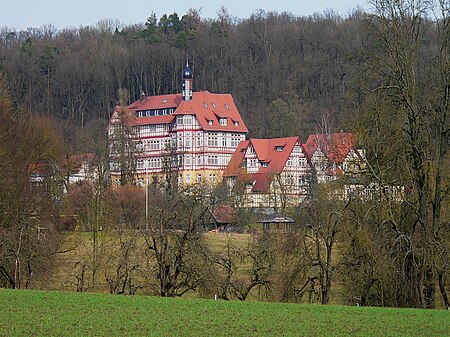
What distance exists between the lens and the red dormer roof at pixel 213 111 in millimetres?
112062

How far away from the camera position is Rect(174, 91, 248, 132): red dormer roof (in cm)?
11206

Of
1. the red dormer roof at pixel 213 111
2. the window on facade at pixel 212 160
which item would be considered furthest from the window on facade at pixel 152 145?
the window on facade at pixel 212 160

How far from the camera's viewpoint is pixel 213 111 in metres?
114

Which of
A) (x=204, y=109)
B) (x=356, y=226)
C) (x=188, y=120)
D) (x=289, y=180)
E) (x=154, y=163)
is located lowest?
(x=356, y=226)

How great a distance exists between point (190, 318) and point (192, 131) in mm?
89983

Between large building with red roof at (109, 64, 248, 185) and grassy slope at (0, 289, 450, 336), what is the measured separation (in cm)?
8159

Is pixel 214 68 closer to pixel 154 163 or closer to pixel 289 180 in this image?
pixel 154 163

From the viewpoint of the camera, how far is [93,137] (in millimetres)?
90688

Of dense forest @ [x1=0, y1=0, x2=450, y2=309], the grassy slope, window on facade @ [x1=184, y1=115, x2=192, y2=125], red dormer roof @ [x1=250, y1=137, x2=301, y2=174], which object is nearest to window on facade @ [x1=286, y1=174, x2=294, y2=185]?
red dormer roof @ [x1=250, y1=137, x2=301, y2=174]

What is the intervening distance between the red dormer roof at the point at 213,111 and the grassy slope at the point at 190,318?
84122 millimetres

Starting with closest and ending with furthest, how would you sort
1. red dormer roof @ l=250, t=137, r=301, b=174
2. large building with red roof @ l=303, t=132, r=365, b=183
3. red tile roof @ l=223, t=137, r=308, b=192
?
large building with red roof @ l=303, t=132, r=365, b=183
red tile roof @ l=223, t=137, r=308, b=192
red dormer roof @ l=250, t=137, r=301, b=174

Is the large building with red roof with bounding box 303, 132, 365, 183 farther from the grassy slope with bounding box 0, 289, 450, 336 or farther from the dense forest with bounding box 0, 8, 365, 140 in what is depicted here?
the dense forest with bounding box 0, 8, 365, 140

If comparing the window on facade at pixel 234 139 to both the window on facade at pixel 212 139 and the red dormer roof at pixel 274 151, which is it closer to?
the window on facade at pixel 212 139

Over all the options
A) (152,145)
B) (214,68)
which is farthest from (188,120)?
(214,68)
